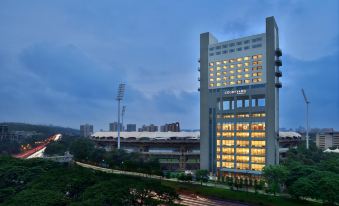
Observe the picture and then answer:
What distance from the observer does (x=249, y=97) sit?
4166 inches

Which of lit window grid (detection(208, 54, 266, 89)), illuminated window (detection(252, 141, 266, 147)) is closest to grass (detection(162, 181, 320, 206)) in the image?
illuminated window (detection(252, 141, 266, 147))

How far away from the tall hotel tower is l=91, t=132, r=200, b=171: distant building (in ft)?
72.8

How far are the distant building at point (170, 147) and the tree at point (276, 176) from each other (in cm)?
5543

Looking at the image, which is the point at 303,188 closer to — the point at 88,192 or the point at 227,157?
the point at 227,157

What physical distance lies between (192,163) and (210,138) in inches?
1059

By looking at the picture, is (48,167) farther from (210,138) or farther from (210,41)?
(210,41)

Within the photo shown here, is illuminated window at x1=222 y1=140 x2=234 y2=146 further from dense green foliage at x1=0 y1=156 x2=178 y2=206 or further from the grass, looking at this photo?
dense green foliage at x1=0 y1=156 x2=178 y2=206

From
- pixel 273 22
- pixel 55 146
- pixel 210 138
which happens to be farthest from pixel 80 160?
pixel 273 22

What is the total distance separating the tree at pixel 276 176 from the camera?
76775 mm

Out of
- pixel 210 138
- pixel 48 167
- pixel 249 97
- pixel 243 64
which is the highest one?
pixel 243 64

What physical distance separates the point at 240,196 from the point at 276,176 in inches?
455

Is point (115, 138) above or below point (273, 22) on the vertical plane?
below

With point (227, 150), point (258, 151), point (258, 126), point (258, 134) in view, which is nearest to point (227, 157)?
point (227, 150)

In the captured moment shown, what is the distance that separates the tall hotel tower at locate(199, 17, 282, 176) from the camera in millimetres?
101312
